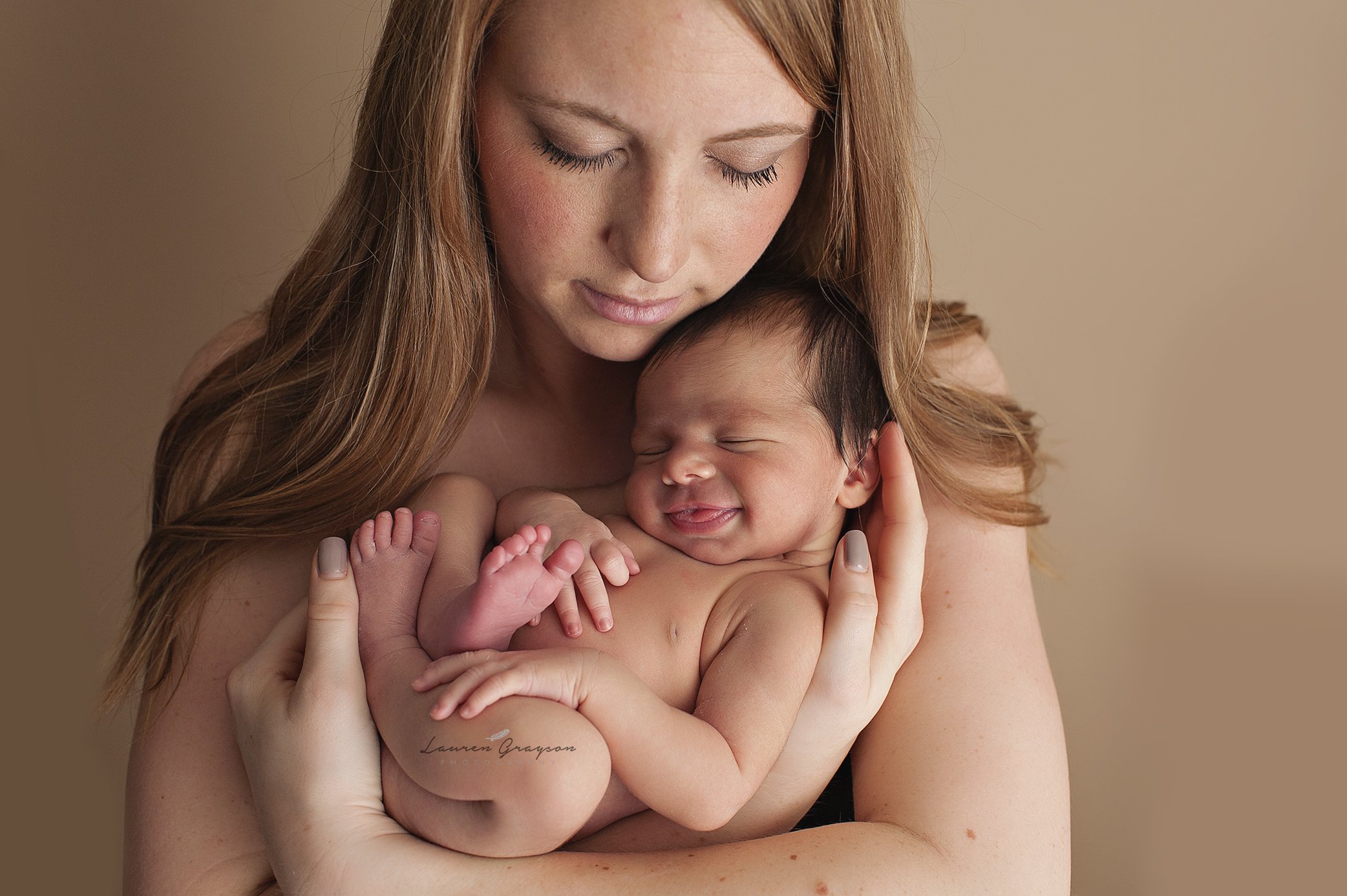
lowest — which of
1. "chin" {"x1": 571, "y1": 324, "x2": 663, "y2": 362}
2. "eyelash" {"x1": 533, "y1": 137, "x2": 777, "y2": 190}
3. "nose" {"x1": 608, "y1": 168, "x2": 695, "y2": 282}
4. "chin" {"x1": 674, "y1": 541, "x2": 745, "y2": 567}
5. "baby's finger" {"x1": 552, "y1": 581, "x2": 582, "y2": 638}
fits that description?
"baby's finger" {"x1": 552, "y1": 581, "x2": 582, "y2": 638}

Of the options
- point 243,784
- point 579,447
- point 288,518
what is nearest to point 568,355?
point 579,447

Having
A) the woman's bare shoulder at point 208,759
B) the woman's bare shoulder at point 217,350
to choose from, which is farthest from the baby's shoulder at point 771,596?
the woman's bare shoulder at point 217,350

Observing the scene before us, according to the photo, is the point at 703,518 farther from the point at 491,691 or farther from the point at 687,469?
the point at 491,691

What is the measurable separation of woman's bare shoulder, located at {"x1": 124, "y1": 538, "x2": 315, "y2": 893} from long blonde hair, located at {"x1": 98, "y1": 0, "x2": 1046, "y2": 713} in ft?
0.11

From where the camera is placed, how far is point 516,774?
1092 mm

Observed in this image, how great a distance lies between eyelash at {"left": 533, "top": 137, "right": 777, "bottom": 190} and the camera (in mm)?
1243

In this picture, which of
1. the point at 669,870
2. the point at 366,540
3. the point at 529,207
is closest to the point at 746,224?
the point at 529,207

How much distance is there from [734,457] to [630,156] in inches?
15.3

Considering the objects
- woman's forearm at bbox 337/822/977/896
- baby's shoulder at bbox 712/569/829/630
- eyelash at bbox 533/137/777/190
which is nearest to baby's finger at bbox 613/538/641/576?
baby's shoulder at bbox 712/569/829/630

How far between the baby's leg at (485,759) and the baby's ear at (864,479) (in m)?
0.46

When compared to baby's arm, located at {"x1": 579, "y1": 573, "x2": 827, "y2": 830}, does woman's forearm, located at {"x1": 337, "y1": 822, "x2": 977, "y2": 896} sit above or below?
below

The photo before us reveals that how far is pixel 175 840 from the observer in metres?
1.35

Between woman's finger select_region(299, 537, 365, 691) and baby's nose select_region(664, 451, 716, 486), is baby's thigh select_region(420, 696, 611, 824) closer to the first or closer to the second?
woman's finger select_region(299, 537, 365, 691)

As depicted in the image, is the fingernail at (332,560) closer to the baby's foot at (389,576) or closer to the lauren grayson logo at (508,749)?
the baby's foot at (389,576)
